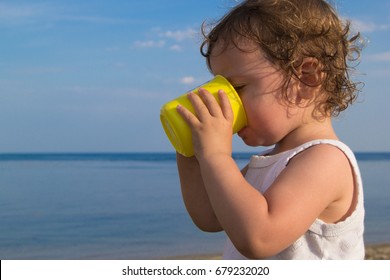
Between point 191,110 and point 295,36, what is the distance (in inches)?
15.2

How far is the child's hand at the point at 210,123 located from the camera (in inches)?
66.9

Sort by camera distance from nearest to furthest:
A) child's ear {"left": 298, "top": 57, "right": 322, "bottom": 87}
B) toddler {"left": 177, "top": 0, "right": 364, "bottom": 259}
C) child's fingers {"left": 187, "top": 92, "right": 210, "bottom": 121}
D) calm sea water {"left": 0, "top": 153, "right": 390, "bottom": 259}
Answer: toddler {"left": 177, "top": 0, "right": 364, "bottom": 259}
child's fingers {"left": 187, "top": 92, "right": 210, "bottom": 121}
child's ear {"left": 298, "top": 57, "right": 322, "bottom": 87}
calm sea water {"left": 0, "top": 153, "right": 390, "bottom": 259}

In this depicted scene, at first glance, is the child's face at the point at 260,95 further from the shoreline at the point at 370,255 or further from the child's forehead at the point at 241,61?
the shoreline at the point at 370,255

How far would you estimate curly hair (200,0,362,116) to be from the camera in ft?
5.99

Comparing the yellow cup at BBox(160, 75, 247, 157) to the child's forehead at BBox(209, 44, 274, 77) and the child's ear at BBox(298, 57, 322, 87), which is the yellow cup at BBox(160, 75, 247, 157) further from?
the child's ear at BBox(298, 57, 322, 87)

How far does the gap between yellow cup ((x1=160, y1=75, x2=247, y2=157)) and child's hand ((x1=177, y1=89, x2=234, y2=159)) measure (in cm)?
2

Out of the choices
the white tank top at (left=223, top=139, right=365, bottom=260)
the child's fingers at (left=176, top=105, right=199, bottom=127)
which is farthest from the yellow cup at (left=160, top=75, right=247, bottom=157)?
the white tank top at (left=223, top=139, right=365, bottom=260)

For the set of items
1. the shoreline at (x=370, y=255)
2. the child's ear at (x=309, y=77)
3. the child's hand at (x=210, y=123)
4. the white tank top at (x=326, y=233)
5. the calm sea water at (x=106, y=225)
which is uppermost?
the calm sea water at (x=106, y=225)

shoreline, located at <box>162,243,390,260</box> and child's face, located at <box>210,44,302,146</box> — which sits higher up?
shoreline, located at <box>162,243,390,260</box>

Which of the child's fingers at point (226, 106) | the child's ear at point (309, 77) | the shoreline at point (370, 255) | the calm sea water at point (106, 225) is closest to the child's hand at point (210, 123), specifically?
the child's fingers at point (226, 106)

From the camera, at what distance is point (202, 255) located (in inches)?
283

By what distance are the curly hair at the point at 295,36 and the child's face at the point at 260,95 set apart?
0.03 meters
